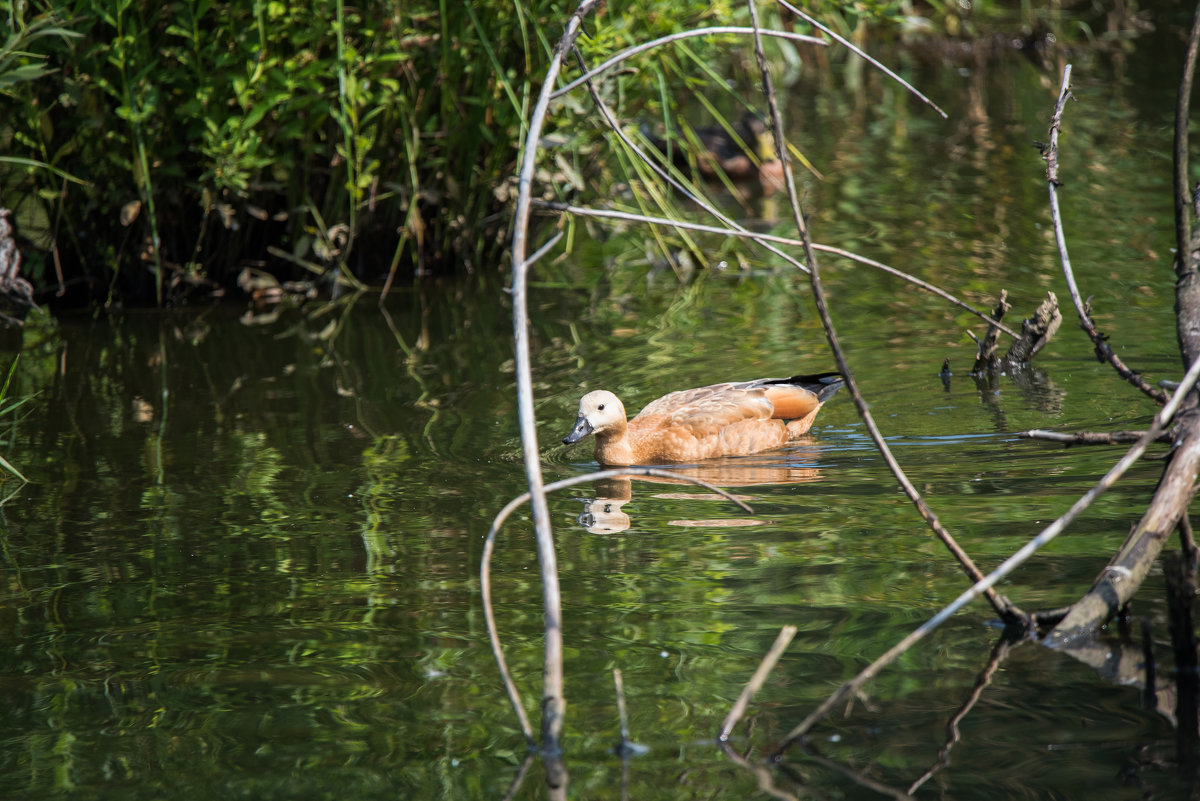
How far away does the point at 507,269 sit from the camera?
428 inches

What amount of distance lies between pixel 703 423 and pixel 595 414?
1.73 feet

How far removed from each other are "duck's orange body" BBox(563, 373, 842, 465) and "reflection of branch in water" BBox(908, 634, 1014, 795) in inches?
103

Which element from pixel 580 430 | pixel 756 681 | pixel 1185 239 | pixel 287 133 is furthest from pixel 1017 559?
pixel 287 133

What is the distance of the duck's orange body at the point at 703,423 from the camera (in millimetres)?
→ 6445

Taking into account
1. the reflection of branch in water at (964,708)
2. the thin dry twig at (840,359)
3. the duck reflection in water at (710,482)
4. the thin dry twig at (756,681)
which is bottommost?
the reflection of branch in water at (964,708)

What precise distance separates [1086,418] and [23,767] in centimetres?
475

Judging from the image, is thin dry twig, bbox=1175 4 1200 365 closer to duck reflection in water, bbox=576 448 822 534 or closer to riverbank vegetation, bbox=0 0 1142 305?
duck reflection in water, bbox=576 448 822 534

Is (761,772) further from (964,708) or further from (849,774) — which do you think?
(964,708)

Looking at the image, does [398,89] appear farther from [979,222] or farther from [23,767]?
[23,767]

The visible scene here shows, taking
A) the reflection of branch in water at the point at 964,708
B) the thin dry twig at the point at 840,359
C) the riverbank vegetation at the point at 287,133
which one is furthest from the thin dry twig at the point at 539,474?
the riverbank vegetation at the point at 287,133

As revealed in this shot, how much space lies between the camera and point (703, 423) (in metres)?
6.53

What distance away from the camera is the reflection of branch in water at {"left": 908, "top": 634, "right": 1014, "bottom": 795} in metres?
3.34

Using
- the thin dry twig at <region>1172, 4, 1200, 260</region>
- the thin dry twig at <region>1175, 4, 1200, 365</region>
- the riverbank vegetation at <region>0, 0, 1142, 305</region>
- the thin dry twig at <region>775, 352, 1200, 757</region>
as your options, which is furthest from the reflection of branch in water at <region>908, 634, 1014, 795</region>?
the riverbank vegetation at <region>0, 0, 1142, 305</region>

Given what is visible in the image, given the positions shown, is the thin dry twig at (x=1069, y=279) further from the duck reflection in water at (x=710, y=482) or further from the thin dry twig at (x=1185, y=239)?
the duck reflection in water at (x=710, y=482)
